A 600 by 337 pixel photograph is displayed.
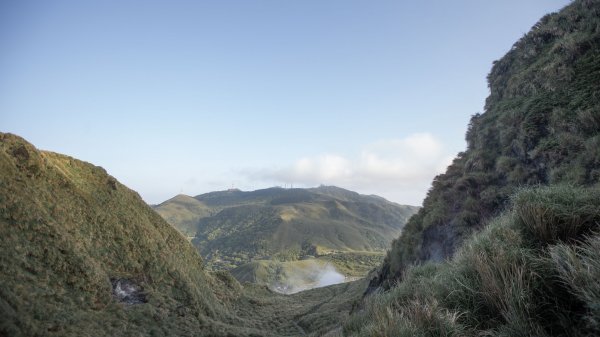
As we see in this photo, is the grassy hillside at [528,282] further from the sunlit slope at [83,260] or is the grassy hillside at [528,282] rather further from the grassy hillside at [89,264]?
the grassy hillside at [89,264]

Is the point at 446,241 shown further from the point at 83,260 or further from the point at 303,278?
the point at 303,278

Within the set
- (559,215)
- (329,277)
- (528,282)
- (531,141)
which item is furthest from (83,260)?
(329,277)

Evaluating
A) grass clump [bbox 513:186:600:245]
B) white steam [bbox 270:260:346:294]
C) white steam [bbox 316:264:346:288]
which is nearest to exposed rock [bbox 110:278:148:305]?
grass clump [bbox 513:186:600:245]

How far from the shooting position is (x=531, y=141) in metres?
16.8

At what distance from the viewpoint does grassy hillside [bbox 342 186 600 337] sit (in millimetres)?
3648

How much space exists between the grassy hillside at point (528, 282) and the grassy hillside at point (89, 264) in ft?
59.7

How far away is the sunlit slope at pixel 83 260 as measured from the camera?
70.9 feet

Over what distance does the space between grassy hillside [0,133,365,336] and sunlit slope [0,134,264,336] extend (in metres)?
0.10

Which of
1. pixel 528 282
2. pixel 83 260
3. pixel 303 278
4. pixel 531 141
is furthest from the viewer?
pixel 303 278

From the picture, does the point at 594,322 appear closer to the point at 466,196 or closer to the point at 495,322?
the point at 495,322

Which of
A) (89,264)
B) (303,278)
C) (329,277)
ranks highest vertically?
(89,264)

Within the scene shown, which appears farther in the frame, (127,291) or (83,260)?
(127,291)

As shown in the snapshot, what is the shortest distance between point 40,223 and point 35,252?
357 centimetres

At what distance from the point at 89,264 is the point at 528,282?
34.2 meters
